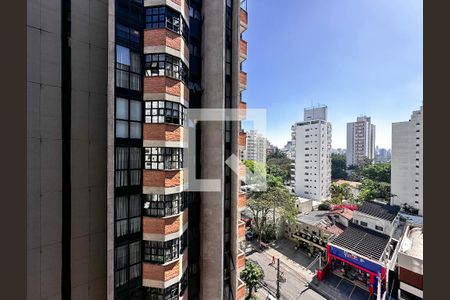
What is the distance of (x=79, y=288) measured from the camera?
8.48 metres

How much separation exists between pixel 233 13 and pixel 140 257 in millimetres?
15052

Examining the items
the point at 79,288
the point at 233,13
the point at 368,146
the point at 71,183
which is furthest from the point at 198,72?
the point at 368,146

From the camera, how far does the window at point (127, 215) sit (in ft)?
26.9

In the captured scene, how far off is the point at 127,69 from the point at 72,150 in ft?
14.4

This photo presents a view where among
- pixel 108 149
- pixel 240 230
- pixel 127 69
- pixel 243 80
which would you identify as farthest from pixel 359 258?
pixel 127 69

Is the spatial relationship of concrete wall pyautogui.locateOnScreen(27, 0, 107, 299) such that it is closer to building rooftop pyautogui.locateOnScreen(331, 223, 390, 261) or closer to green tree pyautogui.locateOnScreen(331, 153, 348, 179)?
building rooftop pyautogui.locateOnScreen(331, 223, 390, 261)

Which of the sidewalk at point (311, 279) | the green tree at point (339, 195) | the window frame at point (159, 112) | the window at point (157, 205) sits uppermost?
the window frame at point (159, 112)

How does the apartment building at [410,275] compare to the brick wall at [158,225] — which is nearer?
the brick wall at [158,225]

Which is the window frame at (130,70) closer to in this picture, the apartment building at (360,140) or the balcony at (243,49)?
the balcony at (243,49)

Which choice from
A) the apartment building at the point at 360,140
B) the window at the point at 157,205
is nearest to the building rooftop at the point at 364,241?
the window at the point at 157,205

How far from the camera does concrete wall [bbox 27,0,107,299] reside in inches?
296

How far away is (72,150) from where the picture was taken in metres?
8.32

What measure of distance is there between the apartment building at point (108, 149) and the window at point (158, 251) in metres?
0.04

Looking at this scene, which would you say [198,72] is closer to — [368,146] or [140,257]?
[140,257]
